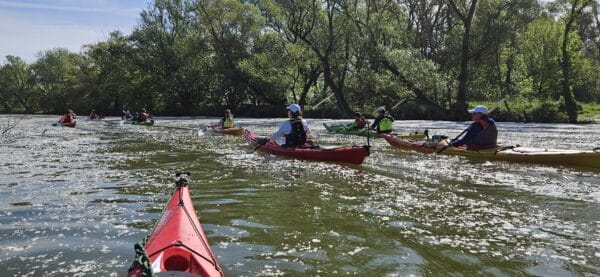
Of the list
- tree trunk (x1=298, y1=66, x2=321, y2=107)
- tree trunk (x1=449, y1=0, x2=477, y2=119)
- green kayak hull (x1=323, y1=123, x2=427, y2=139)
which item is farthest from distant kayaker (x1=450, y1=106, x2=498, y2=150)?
tree trunk (x1=298, y1=66, x2=321, y2=107)

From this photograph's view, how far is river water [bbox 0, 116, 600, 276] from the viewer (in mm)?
4555

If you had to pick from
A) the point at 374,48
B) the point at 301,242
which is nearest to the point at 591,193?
the point at 301,242

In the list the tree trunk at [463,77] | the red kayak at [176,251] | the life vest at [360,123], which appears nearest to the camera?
the red kayak at [176,251]

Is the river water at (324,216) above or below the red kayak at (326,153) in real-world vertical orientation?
below

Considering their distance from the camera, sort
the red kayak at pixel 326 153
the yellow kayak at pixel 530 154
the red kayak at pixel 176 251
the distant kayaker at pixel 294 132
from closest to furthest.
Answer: the red kayak at pixel 176 251, the yellow kayak at pixel 530 154, the red kayak at pixel 326 153, the distant kayaker at pixel 294 132

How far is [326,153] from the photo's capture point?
37.4 feet

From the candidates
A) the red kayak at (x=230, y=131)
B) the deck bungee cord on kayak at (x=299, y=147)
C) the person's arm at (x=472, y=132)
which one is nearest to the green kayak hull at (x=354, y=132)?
the person's arm at (x=472, y=132)

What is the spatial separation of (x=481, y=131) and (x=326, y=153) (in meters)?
4.41

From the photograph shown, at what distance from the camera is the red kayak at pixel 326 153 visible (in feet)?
35.4

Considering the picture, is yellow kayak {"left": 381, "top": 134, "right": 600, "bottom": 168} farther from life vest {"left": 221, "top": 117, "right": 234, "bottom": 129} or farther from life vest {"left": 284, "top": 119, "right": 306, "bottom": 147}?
life vest {"left": 221, "top": 117, "right": 234, "bottom": 129}

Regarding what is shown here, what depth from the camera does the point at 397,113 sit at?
35969 mm

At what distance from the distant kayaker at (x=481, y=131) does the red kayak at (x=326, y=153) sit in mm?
3583

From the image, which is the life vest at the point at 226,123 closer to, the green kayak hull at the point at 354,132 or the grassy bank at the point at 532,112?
the green kayak hull at the point at 354,132

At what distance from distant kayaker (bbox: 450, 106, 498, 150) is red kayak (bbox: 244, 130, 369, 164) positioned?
3.58 meters
